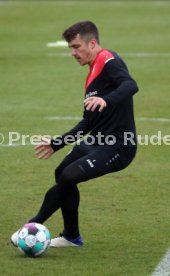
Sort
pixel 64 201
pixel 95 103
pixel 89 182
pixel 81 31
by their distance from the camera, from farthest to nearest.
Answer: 1. pixel 89 182
2. pixel 64 201
3. pixel 81 31
4. pixel 95 103

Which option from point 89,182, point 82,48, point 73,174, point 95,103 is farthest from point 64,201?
point 89,182

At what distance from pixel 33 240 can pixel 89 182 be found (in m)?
4.00

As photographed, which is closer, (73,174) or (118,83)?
(73,174)

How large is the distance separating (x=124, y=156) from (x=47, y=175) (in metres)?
4.12

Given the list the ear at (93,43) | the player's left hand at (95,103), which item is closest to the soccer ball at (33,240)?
the player's left hand at (95,103)

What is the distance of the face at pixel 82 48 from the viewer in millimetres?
10547

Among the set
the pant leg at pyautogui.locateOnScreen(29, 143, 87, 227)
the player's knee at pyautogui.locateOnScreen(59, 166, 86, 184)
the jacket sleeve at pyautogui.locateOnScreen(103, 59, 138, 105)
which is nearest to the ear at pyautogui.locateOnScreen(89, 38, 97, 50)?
the jacket sleeve at pyautogui.locateOnScreen(103, 59, 138, 105)

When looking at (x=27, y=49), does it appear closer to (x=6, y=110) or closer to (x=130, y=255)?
(x=6, y=110)

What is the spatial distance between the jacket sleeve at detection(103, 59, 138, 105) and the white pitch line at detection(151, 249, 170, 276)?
5.10ft

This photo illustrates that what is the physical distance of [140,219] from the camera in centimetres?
1205

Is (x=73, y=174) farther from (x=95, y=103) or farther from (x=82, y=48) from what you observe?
(x=82, y=48)

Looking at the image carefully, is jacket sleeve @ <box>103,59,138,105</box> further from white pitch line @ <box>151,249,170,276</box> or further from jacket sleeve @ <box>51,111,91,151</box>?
white pitch line @ <box>151,249,170,276</box>

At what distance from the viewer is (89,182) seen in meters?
14.3

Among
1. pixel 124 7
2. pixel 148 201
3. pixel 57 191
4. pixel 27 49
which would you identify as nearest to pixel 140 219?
pixel 148 201
